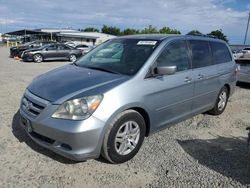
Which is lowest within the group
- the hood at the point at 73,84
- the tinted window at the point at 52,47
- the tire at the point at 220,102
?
the tire at the point at 220,102

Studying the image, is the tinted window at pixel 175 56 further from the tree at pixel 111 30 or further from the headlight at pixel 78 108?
the tree at pixel 111 30

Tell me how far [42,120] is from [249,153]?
123 inches

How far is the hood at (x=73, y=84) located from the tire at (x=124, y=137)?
0.46m

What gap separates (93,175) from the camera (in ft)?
11.3

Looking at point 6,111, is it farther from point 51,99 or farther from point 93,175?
point 93,175

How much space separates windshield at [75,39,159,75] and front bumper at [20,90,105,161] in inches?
42.0

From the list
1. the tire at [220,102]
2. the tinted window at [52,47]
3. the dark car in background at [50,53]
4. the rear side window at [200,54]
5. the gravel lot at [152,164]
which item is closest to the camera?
the gravel lot at [152,164]

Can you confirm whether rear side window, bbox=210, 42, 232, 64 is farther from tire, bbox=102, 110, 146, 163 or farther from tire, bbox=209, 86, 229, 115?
tire, bbox=102, 110, 146, 163

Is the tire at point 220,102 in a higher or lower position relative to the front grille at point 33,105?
lower

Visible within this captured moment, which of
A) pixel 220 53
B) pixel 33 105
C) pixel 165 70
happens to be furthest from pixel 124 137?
pixel 220 53

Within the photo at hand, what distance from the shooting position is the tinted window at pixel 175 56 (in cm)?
429

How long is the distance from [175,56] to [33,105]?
2365 millimetres

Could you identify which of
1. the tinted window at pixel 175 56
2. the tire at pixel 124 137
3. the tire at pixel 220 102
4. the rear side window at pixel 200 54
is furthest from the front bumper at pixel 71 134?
the tire at pixel 220 102

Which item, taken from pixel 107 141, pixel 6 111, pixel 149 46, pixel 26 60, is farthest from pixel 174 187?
pixel 26 60
